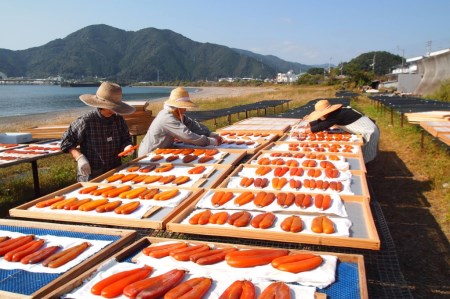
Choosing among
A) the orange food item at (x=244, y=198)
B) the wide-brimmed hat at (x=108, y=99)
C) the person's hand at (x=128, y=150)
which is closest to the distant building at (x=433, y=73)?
the person's hand at (x=128, y=150)

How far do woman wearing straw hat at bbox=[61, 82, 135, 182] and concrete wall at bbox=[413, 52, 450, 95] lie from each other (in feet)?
117

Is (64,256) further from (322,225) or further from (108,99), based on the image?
(108,99)

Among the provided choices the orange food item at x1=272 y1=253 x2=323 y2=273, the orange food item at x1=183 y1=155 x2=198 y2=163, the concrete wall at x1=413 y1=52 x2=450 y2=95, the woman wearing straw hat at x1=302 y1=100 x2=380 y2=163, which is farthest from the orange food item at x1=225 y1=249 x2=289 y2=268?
the concrete wall at x1=413 y1=52 x2=450 y2=95

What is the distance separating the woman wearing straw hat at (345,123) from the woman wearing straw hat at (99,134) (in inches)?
187

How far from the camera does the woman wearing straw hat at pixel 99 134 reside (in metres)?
4.93

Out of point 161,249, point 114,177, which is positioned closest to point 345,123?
point 114,177

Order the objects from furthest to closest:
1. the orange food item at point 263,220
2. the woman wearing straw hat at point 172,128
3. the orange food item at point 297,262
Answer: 1. the woman wearing straw hat at point 172,128
2. the orange food item at point 263,220
3. the orange food item at point 297,262

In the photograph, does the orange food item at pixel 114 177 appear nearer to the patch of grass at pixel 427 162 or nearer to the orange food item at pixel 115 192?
the orange food item at pixel 115 192

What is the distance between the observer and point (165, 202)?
3.69m

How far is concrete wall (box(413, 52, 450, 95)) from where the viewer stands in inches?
1355

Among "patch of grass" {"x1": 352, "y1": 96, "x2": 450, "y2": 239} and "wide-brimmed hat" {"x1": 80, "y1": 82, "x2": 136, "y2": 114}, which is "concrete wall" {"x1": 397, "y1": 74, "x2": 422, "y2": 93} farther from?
"wide-brimmed hat" {"x1": 80, "y1": 82, "x2": 136, "y2": 114}

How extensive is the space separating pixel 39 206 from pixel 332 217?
3.01m

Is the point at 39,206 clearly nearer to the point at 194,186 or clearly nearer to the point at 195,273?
the point at 194,186

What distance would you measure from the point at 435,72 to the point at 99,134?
139 feet
